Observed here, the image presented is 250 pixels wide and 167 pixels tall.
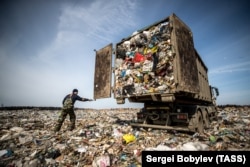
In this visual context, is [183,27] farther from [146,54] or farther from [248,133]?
[248,133]

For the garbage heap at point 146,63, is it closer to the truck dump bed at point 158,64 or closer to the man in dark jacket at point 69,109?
the truck dump bed at point 158,64

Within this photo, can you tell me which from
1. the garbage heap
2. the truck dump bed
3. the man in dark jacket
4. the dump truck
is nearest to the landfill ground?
the dump truck

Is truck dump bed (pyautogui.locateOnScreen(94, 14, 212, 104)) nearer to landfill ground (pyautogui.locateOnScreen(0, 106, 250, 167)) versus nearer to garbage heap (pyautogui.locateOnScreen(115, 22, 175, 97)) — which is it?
garbage heap (pyautogui.locateOnScreen(115, 22, 175, 97))

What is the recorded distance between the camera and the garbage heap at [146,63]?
12.8 ft

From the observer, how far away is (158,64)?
404 cm

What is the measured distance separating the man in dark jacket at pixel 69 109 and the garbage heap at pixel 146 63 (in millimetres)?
1770

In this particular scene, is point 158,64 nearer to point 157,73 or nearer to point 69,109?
point 157,73

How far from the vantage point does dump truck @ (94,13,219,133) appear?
383cm

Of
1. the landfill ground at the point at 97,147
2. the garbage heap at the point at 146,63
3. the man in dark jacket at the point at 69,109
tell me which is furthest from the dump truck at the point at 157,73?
the man in dark jacket at the point at 69,109

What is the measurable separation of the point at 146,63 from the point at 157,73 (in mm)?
474

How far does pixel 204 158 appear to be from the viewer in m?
2.57

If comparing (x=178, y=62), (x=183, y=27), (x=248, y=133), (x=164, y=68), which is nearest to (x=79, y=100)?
(x=164, y=68)

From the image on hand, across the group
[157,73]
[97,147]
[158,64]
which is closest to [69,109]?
[97,147]

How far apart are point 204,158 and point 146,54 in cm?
289
